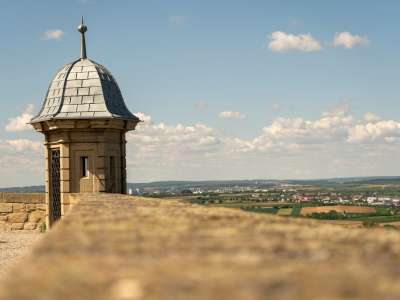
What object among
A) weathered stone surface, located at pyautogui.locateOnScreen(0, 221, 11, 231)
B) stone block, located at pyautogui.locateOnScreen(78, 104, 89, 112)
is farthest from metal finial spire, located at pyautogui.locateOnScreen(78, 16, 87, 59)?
weathered stone surface, located at pyautogui.locateOnScreen(0, 221, 11, 231)

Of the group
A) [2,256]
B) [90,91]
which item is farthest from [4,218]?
[90,91]

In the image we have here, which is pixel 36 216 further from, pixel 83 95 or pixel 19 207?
pixel 83 95

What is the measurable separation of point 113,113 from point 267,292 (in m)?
9.62

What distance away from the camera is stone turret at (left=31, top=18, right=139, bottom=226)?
10.7m

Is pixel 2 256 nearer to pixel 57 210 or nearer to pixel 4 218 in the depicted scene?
pixel 57 210

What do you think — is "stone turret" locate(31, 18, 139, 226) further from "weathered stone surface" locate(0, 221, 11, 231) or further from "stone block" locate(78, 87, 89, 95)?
"weathered stone surface" locate(0, 221, 11, 231)

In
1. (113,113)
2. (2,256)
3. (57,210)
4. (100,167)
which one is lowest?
(2,256)

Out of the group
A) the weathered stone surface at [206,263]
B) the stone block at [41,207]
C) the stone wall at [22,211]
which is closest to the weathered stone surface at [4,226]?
the stone wall at [22,211]

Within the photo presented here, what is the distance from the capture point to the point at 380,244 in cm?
244

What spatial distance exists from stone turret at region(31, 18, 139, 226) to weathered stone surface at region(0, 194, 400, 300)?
797cm

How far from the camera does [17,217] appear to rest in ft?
43.1

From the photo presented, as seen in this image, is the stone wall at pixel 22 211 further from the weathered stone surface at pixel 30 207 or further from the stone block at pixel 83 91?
the stone block at pixel 83 91

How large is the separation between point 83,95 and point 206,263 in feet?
30.9

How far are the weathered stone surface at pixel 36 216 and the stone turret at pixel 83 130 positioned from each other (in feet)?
4.83
